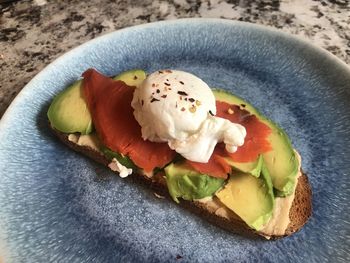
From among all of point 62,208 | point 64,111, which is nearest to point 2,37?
point 64,111

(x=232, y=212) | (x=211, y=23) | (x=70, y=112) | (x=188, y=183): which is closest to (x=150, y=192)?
(x=188, y=183)

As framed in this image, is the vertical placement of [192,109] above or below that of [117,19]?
above

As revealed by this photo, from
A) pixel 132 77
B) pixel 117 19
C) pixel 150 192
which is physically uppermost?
pixel 132 77

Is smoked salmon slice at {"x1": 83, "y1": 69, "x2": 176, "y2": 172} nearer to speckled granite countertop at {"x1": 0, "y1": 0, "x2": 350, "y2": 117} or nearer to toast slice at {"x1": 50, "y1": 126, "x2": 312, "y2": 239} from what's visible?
toast slice at {"x1": 50, "y1": 126, "x2": 312, "y2": 239}

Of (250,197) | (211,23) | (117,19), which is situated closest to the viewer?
(250,197)

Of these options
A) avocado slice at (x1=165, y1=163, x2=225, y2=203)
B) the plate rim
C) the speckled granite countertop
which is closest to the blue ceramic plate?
the plate rim

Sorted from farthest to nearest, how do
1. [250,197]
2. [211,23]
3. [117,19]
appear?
[117,19]
[211,23]
[250,197]

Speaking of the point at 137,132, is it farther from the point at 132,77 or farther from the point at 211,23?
the point at 211,23

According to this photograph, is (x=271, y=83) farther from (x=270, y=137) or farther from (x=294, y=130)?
(x=270, y=137)
